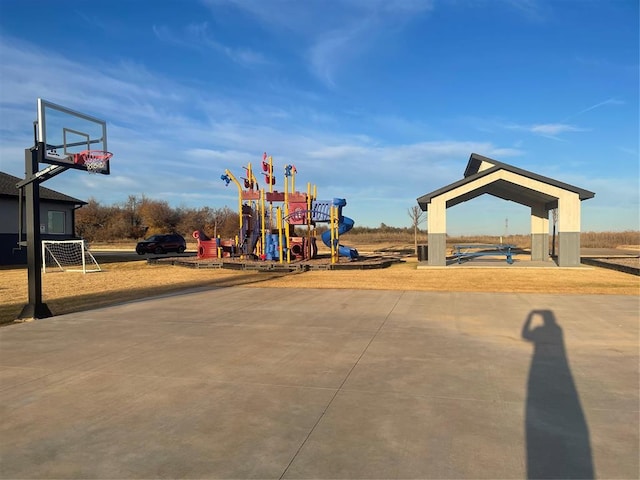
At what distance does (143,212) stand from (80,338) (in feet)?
271

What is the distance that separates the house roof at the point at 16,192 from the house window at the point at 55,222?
95 centimetres

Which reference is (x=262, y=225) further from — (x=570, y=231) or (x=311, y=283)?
(x=570, y=231)

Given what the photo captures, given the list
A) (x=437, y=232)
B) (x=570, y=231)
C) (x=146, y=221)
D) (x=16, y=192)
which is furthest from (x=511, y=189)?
(x=146, y=221)

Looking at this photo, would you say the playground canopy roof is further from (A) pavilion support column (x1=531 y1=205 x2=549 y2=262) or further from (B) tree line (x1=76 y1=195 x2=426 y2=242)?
(B) tree line (x1=76 y1=195 x2=426 y2=242)

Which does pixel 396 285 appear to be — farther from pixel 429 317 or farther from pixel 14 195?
pixel 14 195

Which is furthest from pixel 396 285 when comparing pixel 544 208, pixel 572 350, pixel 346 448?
pixel 544 208

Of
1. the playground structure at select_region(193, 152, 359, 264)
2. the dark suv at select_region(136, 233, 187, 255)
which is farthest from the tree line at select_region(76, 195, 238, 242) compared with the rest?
the playground structure at select_region(193, 152, 359, 264)

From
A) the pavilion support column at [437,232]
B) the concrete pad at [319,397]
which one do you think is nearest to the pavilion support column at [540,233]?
the pavilion support column at [437,232]

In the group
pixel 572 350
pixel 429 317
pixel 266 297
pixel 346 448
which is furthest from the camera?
pixel 266 297

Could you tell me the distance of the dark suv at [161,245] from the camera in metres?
39.4

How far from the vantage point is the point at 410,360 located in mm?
6359

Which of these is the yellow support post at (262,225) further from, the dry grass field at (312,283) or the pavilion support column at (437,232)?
the pavilion support column at (437,232)

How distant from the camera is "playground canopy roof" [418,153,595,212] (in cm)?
2239

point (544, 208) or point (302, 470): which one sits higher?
point (544, 208)
